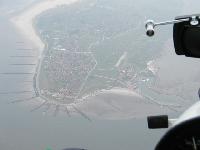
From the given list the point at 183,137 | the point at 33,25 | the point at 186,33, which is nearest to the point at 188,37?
the point at 186,33

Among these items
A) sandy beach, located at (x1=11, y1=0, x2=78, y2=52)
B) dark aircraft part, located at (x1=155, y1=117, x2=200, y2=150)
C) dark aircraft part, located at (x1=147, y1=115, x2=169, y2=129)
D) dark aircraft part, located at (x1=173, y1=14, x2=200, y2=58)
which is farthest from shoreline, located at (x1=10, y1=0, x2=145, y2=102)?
dark aircraft part, located at (x1=155, y1=117, x2=200, y2=150)

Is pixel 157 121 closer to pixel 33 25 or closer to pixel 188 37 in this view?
pixel 188 37

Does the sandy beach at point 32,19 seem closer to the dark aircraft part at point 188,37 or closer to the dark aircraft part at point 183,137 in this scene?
the dark aircraft part at point 188,37

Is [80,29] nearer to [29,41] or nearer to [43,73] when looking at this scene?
[29,41]

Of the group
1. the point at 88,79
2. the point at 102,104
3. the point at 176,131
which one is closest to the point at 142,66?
the point at 88,79

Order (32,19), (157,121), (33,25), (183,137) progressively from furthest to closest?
(32,19)
(33,25)
(157,121)
(183,137)
